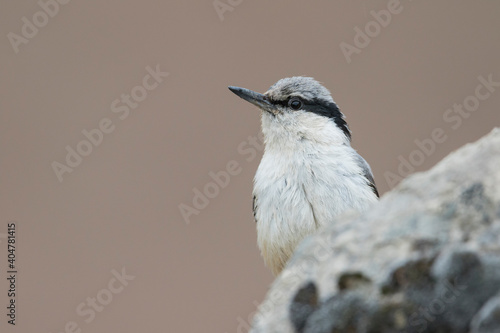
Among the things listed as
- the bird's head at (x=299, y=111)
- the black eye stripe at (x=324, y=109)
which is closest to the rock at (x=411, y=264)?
the bird's head at (x=299, y=111)

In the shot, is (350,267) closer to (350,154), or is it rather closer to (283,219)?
(283,219)

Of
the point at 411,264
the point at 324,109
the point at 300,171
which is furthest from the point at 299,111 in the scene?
the point at 411,264

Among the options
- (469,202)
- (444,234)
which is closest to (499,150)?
(469,202)

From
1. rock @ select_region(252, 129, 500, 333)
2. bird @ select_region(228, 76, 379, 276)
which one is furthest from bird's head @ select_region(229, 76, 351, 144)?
rock @ select_region(252, 129, 500, 333)

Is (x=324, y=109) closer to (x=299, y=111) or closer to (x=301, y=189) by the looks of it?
(x=299, y=111)

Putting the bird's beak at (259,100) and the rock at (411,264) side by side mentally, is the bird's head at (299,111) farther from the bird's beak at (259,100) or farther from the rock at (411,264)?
the rock at (411,264)

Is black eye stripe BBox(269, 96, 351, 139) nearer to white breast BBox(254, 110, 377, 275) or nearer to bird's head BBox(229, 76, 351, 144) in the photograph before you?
bird's head BBox(229, 76, 351, 144)
